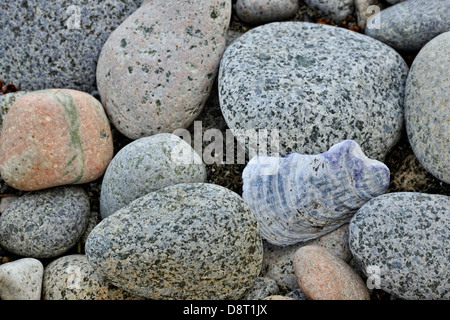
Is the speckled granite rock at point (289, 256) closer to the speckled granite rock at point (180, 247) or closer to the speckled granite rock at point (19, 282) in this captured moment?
the speckled granite rock at point (180, 247)

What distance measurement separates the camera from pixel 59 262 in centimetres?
293

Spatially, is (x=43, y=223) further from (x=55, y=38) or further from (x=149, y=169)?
(x=55, y=38)

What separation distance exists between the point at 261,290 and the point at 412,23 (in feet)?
6.76

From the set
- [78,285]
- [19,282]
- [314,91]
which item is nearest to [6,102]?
[19,282]

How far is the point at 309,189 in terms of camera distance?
287cm

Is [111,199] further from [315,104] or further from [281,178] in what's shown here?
[315,104]

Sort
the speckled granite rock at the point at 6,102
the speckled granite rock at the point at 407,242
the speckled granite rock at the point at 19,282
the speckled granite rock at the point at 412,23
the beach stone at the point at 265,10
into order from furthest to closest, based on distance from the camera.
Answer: the beach stone at the point at 265,10, the speckled granite rock at the point at 6,102, the speckled granite rock at the point at 412,23, the speckled granite rock at the point at 19,282, the speckled granite rock at the point at 407,242

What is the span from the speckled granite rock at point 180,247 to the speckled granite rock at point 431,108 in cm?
116

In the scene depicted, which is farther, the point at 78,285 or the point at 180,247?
the point at 78,285

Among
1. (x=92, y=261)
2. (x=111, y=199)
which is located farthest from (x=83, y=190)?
(x=92, y=261)

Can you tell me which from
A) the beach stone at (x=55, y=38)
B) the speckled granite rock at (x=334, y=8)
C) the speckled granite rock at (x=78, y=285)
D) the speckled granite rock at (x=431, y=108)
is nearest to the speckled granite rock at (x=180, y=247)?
the speckled granite rock at (x=78, y=285)

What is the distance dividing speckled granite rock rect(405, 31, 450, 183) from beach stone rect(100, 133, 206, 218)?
1396mm

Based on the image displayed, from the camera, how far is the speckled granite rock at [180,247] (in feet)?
8.46

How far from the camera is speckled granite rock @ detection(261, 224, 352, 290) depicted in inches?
116
